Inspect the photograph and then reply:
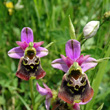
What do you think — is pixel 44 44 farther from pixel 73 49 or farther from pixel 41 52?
pixel 73 49

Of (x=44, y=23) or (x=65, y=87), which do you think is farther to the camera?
(x=44, y=23)

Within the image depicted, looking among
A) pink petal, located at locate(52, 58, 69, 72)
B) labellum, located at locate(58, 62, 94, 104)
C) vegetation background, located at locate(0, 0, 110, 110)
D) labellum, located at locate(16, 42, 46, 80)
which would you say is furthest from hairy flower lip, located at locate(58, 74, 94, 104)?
vegetation background, located at locate(0, 0, 110, 110)

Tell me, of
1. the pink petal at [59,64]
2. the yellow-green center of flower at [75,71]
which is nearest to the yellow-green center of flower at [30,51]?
the pink petal at [59,64]

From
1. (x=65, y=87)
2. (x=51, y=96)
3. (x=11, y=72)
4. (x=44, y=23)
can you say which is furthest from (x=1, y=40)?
(x=65, y=87)

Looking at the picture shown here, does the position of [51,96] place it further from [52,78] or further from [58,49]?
[58,49]

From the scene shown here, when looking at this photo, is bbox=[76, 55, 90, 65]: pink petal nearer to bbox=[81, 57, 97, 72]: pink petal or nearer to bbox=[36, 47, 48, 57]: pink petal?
bbox=[81, 57, 97, 72]: pink petal

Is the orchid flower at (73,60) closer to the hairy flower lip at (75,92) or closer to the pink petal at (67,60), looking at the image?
the pink petal at (67,60)

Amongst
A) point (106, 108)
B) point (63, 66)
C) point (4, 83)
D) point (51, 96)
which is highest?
point (63, 66)
